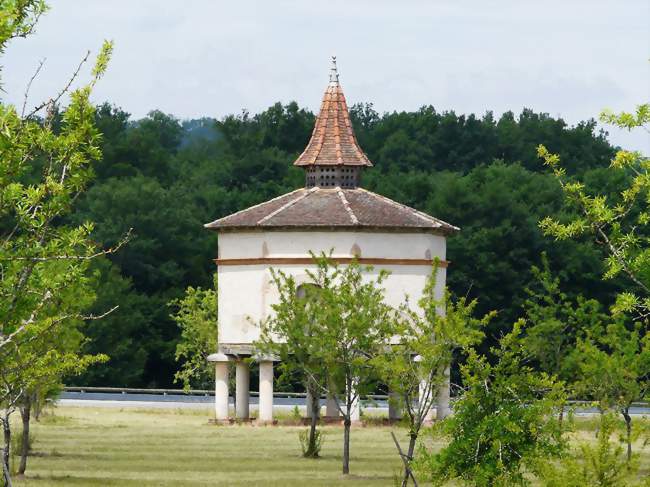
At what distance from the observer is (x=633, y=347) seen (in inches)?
2039

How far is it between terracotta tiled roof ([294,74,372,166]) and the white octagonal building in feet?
0.25

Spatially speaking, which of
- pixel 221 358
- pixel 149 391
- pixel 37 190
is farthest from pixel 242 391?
pixel 37 190

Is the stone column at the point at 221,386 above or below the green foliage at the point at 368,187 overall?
below

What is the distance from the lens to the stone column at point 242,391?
66625 mm

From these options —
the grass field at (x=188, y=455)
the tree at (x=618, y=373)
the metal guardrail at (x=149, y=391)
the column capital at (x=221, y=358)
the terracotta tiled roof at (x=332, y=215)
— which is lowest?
the grass field at (x=188, y=455)

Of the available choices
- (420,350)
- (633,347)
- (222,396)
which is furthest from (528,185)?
(420,350)

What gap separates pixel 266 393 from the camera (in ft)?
215

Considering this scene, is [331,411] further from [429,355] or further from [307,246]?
[429,355]

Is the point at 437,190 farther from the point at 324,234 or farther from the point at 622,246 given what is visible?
the point at 622,246

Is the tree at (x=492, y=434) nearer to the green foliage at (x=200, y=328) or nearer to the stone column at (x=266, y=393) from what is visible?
the stone column at (x=266, y=393)

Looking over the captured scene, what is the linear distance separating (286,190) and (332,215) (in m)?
37.5

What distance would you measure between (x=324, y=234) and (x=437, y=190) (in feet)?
118

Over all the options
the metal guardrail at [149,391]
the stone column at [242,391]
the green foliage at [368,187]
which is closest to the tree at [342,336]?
the stone column at [242,391]

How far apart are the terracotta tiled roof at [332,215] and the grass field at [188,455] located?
288 inches
